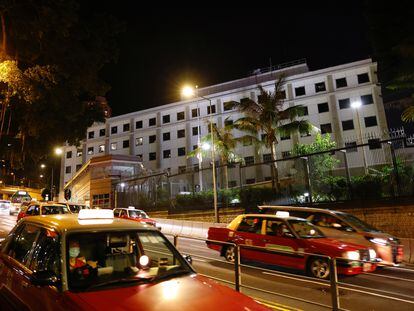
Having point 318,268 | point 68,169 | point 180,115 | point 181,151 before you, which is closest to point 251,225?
point 318,268

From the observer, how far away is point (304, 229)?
1028 cm

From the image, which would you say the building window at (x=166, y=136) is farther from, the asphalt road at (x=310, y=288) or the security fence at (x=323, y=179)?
the asphalt road at (x=310, y=288)

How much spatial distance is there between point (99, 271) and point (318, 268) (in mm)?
6909

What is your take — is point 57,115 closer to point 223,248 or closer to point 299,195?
point 223,248

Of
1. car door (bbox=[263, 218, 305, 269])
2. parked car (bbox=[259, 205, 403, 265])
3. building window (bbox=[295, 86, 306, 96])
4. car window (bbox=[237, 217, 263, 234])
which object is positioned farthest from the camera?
building window (bbox=[295, 86, 306, 96])

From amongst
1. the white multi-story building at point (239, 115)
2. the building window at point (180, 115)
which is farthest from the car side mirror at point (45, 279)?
the building window at point (180, 115)

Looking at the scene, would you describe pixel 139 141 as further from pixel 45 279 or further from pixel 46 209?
pixel 45 279

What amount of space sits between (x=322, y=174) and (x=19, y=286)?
18431mm

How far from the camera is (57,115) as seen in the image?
1973cm

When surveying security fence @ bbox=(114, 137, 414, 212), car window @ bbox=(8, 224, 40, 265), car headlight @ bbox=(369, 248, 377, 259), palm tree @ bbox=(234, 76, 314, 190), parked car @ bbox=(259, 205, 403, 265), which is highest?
palm tree @ bbox=(234, 76, 314, 190)

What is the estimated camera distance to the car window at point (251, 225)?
11047 millimetres

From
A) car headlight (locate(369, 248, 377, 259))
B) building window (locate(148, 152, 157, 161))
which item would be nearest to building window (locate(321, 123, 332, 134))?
building window (locate(148, 152, 157, 161))

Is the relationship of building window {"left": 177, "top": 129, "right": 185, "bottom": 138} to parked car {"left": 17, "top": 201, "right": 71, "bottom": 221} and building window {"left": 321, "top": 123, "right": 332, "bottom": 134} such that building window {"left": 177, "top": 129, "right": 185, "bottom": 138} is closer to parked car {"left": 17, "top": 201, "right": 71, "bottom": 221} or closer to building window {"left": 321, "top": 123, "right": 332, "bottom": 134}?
building window {"left": 321, "top": 123, "right": 332, "bottom": 134}

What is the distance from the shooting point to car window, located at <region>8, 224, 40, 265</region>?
4457 millimetres
